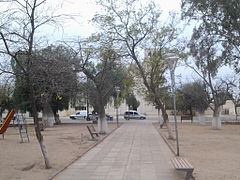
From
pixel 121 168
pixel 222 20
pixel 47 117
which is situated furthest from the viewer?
pixel 47 117

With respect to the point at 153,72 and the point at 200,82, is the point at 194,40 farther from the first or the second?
the point at 200,82

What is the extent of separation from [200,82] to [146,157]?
37.7 m

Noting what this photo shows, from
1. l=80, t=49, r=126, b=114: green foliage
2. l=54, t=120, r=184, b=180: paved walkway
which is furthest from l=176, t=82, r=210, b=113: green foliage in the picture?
l=54, t=120, r=184, b=180: paved walkway

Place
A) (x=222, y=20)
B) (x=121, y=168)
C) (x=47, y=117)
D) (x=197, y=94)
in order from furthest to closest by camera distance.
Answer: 1. (x=197, y=94)
2. (x=47, y=117)
3. (x=222, y=20)
4. (x=121, y=168)

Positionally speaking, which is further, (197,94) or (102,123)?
(197,94)

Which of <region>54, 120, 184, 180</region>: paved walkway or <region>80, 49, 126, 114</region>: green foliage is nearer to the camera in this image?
<region>54, 120, 184, 180</region>: paved walkway

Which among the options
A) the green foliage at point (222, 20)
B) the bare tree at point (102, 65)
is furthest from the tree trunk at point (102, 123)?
the green foliage at point (222, 20)

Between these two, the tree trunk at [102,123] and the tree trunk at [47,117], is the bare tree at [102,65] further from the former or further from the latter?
the tree trunk at [47,117]

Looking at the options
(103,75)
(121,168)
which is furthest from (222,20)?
(121,168)

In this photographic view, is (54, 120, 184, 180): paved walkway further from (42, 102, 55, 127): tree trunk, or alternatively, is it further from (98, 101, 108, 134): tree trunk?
(42, 102, 55, 127): tree trunk

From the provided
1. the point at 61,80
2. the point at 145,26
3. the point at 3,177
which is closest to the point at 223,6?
the point at 145,26

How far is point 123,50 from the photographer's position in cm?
2762

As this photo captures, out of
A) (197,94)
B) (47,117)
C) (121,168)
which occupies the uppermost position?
(197,94)

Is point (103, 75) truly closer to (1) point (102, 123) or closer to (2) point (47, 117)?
(1) point (102, 123)
